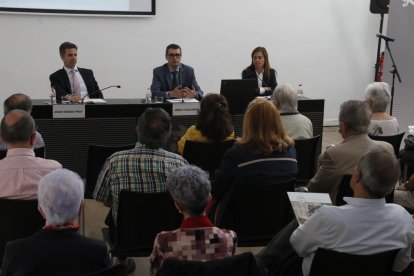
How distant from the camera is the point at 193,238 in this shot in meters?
1.96

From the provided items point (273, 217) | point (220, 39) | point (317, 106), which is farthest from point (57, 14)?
point (273, 217)

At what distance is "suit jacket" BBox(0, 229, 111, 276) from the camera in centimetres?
180

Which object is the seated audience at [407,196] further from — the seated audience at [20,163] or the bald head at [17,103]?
the bald head at [17,103]

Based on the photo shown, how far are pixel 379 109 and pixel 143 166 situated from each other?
7.13ft

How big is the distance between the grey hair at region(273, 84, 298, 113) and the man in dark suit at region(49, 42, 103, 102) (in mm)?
2041

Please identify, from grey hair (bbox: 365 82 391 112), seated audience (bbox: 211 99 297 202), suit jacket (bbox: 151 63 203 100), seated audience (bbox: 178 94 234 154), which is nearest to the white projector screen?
suit jacket (bbox: 151 63 203 100)

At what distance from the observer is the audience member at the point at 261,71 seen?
20.5ft

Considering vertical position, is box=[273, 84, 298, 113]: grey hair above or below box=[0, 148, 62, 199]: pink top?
above

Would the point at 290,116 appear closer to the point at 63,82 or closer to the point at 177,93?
the point at 177,93

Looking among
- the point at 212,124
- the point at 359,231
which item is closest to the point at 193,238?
the point at 359,231

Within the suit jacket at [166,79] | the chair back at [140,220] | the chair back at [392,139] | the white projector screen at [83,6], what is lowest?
the chair back at [140,220]

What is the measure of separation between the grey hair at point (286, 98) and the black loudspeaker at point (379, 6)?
4.22 metres

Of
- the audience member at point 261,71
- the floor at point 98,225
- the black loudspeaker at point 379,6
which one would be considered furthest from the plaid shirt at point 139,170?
the black loudspeaker at point 379,6

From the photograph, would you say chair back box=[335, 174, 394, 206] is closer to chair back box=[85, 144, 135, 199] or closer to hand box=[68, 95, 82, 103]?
chair back box=[85, 144, 135, 199]
